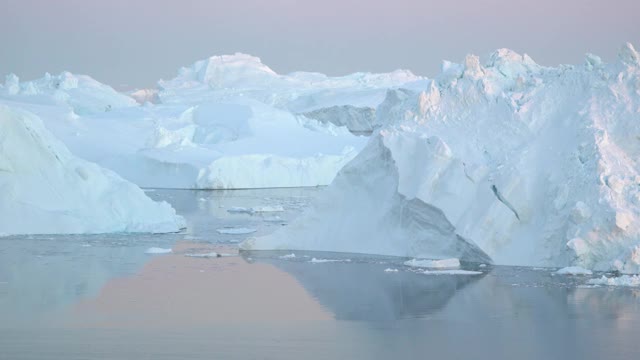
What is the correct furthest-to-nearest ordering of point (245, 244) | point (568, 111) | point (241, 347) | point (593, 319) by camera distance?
point (245, 244) → point (568, 111) → point (593, 319) → point (241, 347)

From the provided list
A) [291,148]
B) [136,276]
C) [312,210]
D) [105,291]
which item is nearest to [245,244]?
[312,210]

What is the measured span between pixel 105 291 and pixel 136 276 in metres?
1.02

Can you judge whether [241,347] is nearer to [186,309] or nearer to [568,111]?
[186,309]

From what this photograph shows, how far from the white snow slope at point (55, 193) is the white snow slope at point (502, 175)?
298 cm

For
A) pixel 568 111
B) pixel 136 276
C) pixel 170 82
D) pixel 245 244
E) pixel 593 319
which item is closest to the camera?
pixel 593 319

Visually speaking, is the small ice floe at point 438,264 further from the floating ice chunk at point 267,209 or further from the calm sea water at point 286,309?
the floating ice chunk at point 267,209

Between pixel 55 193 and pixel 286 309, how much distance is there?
264 inches

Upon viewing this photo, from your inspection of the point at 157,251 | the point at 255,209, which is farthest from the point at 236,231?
the point at 255,209

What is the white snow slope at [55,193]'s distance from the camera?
15172mm

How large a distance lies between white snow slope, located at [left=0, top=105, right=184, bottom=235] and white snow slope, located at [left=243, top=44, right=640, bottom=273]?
298 centimetres

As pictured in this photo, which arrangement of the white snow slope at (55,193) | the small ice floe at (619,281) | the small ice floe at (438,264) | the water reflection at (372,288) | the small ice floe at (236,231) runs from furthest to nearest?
the small ice floe at (236,231), the white snow slope at (55,193), the small ice floe at (438,264), the small ice floe at (619,281), the water reflection at (372,288)

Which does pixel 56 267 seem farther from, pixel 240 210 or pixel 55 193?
pixel 240 210

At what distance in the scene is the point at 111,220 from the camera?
1585 centimetres

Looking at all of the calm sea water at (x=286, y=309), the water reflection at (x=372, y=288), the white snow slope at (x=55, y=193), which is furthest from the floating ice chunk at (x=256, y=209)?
the water reflection at (x=372, y=288)
